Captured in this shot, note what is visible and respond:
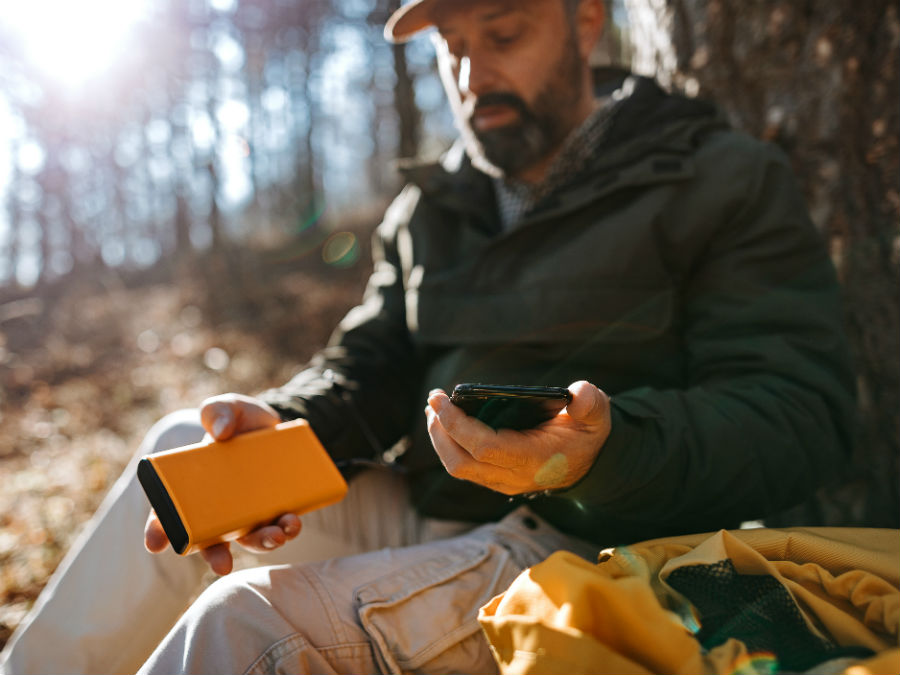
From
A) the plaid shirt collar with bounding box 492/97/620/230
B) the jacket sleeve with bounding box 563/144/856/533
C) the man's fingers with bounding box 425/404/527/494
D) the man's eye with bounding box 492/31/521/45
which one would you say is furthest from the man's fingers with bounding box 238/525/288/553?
the man's eye with bounding box 492/31/521/45

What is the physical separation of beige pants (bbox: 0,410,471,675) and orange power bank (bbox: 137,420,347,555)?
34 centimetres

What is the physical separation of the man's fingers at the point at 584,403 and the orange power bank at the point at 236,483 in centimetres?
79

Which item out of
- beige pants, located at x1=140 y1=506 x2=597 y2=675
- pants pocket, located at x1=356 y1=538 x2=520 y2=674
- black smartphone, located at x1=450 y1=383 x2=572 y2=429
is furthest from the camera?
pants pocket, located at x1=356 y1=538 x2=520 y2=674

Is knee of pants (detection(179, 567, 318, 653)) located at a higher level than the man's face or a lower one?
lower

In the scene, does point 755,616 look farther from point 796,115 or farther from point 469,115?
point 796,115

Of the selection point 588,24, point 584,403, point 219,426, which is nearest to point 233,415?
point 219,426

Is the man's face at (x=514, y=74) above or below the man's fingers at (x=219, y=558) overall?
above

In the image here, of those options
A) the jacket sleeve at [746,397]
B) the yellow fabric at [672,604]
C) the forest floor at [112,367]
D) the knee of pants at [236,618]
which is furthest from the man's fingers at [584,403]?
the forest floor at [112,367]

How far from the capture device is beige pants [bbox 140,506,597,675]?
1289mm

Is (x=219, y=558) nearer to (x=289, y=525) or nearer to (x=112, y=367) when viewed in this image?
(x=289, y=525)

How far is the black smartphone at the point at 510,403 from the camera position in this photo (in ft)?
3.84

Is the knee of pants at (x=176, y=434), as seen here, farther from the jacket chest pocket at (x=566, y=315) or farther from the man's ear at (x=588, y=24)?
the man's ear at (x=588, y=24)

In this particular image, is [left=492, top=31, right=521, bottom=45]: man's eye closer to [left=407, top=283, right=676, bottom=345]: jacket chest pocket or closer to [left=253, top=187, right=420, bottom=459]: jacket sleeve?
[left=253, top=187, right=420, bottom=459]: jacket sleeve

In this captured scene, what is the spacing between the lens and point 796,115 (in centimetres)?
242
